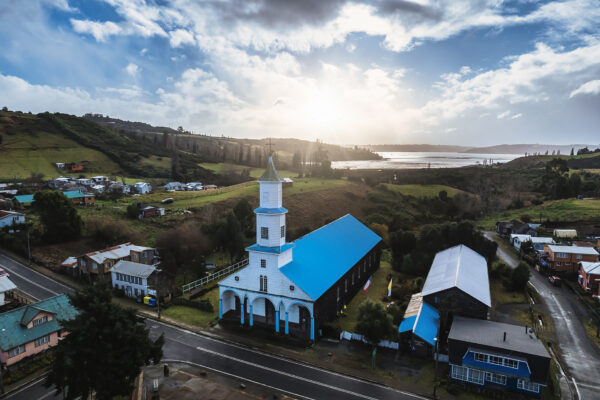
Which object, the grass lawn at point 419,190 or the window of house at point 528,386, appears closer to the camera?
the window of house at point 528,386

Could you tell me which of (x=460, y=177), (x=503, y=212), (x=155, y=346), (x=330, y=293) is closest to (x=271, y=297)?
(x=330, y=293)

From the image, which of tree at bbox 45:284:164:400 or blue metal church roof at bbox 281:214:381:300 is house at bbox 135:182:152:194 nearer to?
blue metal church roof at bbox 281:214:381:300

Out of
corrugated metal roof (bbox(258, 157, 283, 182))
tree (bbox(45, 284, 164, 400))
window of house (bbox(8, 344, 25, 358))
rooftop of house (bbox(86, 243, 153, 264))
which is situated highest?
corrugated metal roof (bbox(258, 157, 283, 182))

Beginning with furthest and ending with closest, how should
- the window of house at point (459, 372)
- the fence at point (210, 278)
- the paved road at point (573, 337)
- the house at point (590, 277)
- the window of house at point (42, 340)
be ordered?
the house at point (590, 277)
the fence at point (210, 278)
the window of house at point (42, 340)
the paved road at point (573, 337)
the window of house at point (459, 372)

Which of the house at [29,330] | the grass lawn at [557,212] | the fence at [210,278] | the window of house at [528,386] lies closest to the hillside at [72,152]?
the fence at [210,278]

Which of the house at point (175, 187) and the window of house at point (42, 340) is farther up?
the house at point (175, 187)

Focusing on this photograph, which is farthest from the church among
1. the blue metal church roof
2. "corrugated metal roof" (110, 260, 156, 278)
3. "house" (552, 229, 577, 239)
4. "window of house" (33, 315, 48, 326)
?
"house" (552, 229, 577, 239)

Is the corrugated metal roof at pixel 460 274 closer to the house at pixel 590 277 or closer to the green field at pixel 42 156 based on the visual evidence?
the house at pixel 590 277
